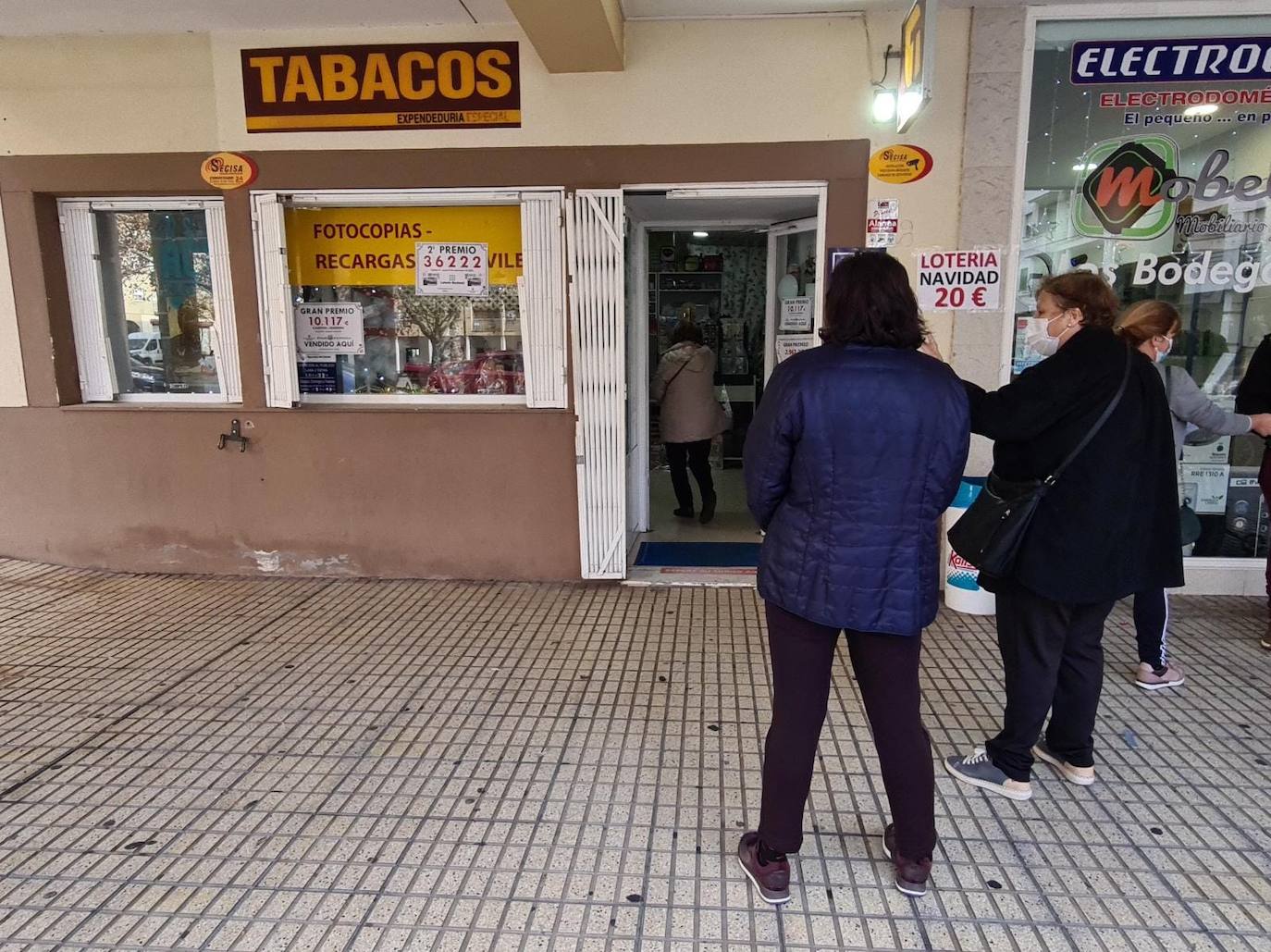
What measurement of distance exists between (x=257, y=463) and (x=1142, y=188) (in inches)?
214

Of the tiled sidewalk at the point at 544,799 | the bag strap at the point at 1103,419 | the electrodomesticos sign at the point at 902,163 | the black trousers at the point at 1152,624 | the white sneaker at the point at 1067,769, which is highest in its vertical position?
the electrodomesticos sign at the point at 902,163

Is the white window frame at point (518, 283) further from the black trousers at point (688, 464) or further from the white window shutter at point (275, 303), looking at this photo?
the black trousers at point (688, 464)

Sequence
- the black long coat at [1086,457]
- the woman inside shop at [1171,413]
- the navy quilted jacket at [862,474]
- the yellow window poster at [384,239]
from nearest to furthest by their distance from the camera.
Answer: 1. the navy quilted jacket at [862,474]
2. the black long coat at [1086,457]
3. the woman inside shop at [1171,413]
4. the yellow window poster at [384,239]

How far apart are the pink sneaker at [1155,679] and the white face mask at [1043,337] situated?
178cm

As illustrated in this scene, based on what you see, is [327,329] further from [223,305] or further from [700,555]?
[700,555]

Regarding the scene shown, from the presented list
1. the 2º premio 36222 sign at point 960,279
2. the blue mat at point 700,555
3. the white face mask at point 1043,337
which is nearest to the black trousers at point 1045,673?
the white face mask at point 1043,337

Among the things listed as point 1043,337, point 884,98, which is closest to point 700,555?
point 884,98

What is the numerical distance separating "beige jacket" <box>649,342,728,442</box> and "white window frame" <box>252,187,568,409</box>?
1.56 m

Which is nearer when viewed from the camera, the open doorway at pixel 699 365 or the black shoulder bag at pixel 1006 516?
the black shoulder bag at pixel 1006 516

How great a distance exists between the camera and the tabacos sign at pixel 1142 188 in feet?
14.4

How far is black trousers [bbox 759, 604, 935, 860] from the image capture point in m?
2.14

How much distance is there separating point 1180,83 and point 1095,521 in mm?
3307

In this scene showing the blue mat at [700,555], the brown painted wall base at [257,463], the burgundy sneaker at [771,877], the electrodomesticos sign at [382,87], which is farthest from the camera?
the blue mat at [700,555]

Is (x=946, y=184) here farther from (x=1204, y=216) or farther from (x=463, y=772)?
(x=463, y=772)
